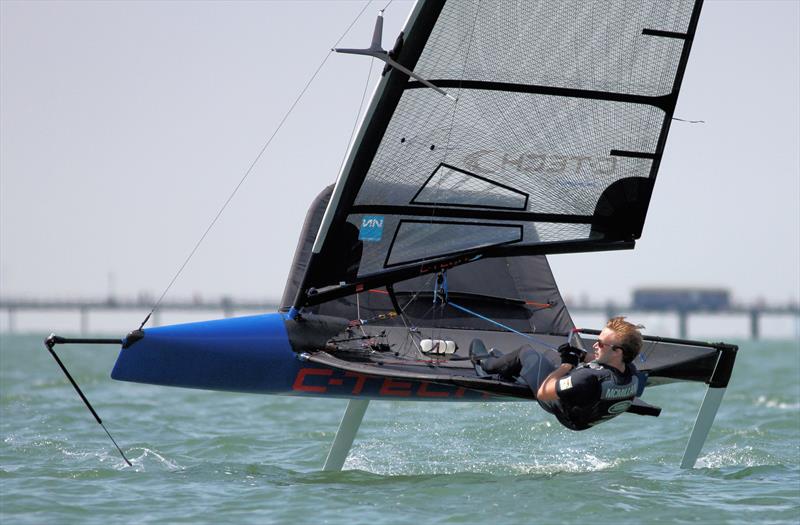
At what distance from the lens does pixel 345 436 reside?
23.7 ft

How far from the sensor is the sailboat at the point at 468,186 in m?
6.14

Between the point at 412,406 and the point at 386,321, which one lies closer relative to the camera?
the point at 386,321

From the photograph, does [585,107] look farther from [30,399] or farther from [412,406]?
[30,399]

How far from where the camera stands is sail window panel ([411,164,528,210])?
6.53 metres

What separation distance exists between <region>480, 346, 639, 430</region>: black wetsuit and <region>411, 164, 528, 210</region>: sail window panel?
962 mm

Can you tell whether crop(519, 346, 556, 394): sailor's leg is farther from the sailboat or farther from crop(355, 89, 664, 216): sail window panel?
crop(355, 89, 664, 216): sail window panel

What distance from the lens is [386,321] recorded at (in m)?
7.34

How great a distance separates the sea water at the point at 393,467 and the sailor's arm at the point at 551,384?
0.50 meters

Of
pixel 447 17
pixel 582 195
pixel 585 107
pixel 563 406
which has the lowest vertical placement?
pixel 563 406

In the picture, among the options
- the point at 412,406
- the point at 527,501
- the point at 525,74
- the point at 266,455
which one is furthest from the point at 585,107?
the point at 412,406

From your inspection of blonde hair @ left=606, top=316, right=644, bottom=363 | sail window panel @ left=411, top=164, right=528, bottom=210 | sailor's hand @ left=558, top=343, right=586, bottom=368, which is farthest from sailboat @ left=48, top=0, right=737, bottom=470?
blonde hair @ left=606, top=316, right=644, bottom=363

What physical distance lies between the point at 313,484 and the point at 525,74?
8.29 ft

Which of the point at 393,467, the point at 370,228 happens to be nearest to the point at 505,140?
the point at 370,228

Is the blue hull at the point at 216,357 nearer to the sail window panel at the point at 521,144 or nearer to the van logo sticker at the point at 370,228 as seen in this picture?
the van logo sticker at the point at 370,228
